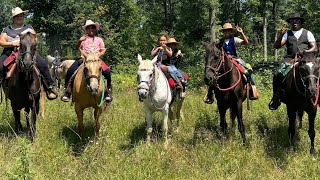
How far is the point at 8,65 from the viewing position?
7648 mm

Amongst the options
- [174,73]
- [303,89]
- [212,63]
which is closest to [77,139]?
[174,73]

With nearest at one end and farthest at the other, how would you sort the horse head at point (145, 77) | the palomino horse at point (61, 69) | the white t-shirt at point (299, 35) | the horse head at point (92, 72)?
the horse head at point (92, 72)
the horse head at point (145, 77)
the white t-shirt at point (299, 35)
the palomino horse at point (61, 69)

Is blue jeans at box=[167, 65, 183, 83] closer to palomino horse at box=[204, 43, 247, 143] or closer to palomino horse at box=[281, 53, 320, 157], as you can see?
palomino horse at box=[204, 43, 247, 143]

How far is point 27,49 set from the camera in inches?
263

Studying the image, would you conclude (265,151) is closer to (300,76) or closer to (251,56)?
(300,76)

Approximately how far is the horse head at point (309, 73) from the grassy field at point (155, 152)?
144 centimetres

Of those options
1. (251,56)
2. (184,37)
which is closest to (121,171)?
(251,56)

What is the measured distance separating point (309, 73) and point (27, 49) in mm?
5627

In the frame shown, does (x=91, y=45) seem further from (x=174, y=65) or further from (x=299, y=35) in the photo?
(x=299, y=35)

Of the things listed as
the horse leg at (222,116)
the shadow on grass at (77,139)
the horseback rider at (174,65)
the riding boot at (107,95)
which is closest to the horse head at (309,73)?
the horse leg at (222,116)

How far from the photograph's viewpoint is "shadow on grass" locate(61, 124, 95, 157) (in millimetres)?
7148

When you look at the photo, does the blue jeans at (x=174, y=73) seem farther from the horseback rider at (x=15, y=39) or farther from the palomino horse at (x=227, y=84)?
the horseback rider at (x=15, y=39)

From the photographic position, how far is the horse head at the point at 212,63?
6.60m

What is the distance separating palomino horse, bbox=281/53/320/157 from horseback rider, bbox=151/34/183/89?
284 cm
